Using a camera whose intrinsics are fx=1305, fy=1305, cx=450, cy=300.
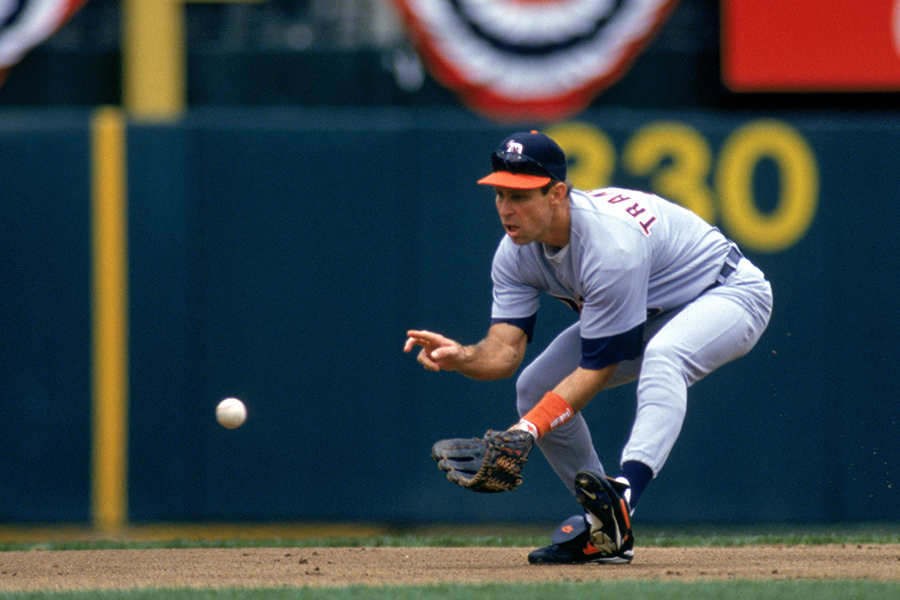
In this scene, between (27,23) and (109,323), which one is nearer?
(109,323)

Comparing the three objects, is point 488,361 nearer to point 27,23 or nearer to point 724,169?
point 724,169

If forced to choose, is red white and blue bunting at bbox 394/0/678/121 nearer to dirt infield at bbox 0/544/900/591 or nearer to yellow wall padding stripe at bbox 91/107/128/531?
yellow wall padding stripe at bbox 91/107/128/531

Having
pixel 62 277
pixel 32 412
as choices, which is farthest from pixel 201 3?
pixel 32 412

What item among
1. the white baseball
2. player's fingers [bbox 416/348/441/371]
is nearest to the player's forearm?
player's fingers [bbox 416/348/441/371]

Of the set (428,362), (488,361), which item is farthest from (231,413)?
(428,362)

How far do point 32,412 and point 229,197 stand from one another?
1.31m

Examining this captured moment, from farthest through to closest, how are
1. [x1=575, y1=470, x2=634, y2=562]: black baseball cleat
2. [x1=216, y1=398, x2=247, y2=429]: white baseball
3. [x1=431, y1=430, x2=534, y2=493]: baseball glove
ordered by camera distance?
[x1=216, y1=398, x2=247, y2=429]: white baseball < [x1=431, y1=430, x2=534, y2=493]: baseball glove < [x1=575, y1=470, x2=634, y2=562]: black baseball cleat

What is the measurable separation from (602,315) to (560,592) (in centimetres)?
88

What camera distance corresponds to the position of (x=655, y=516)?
5910mm

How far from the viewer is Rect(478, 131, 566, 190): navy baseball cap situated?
3885 mm

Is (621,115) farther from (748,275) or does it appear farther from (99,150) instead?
(99,150)

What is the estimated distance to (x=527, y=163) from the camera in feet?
12.8

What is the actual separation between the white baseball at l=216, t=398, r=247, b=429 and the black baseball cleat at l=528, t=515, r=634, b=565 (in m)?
1.63

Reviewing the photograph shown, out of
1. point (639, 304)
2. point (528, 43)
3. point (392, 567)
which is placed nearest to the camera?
point (639, 304)
